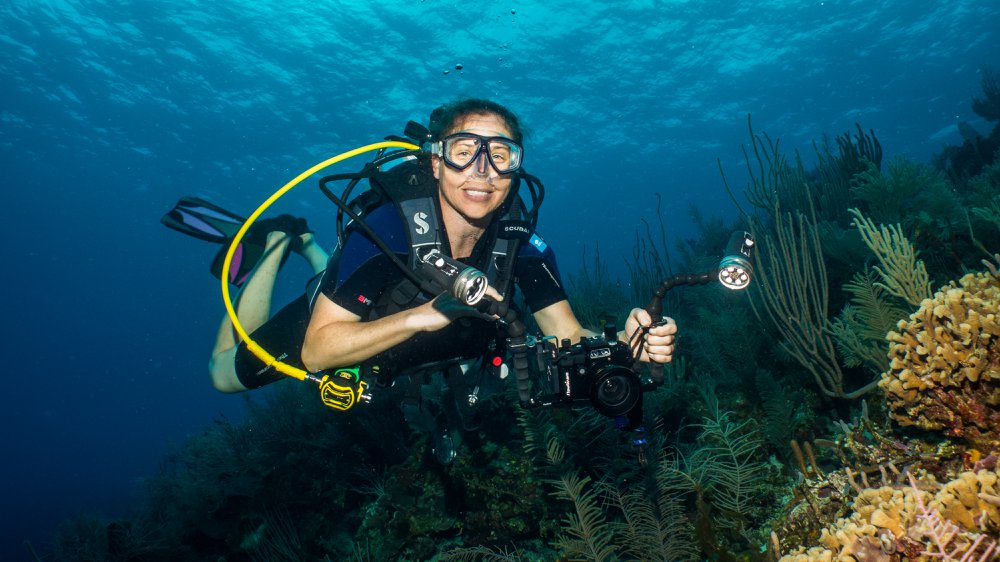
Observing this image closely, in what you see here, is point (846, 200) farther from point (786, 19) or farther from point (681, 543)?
point (786, 19)

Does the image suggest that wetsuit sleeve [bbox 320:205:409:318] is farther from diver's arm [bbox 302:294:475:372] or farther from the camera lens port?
the camera lens port

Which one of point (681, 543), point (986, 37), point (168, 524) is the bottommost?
point (681, 543)

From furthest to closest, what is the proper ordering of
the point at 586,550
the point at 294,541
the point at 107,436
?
the point at 107,436 → the point at 294,541 → the point at 586,550

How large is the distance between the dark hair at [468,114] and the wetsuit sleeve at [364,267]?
83 centimetres

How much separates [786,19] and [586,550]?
2799 centimetres

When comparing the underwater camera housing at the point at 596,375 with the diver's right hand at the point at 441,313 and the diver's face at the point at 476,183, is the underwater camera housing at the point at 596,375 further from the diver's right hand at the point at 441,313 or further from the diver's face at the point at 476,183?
the diver's face at the point at 476,183

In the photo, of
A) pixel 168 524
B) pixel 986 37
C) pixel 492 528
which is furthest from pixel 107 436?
pixel 986 37

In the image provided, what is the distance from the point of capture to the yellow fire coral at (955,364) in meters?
1.92

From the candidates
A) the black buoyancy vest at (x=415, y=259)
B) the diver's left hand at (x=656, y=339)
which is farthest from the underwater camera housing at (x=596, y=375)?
the black buoyancy vest at (x=415, y=259)

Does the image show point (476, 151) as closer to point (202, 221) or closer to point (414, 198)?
point (414, 198)

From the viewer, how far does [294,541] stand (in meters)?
5.16

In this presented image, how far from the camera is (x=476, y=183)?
334 cm

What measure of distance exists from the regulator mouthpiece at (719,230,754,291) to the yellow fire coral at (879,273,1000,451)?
897 mm

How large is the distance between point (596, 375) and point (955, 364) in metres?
1.57
